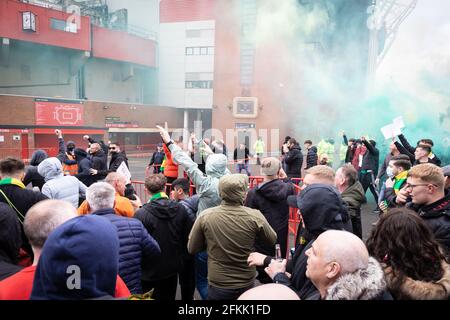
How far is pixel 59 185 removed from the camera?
3527 mm

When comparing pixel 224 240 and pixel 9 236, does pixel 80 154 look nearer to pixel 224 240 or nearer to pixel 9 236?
pixel 9 236

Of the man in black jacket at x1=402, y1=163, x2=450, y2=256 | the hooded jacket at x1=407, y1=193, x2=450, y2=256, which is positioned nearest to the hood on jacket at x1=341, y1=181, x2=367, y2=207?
the man in black jacket at x1=402, y1=163, x2=450, y2=256

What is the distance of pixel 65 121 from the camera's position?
75.9 ft

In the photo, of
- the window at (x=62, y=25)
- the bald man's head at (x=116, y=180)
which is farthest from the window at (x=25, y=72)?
the bald man's head at (x=116, y=180)

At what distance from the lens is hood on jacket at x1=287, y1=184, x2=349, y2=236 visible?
1.88 m

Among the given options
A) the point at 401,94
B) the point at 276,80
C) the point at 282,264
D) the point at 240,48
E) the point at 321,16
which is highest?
the point at 321,16

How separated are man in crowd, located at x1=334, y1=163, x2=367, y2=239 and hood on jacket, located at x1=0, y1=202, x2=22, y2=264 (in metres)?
2.64

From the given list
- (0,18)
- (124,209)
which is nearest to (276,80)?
(0,18)

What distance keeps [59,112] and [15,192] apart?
22902 mm

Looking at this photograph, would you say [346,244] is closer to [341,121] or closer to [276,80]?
[341,121]

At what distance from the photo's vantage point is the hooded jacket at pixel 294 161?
753 centimetres

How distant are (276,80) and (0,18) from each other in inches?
786

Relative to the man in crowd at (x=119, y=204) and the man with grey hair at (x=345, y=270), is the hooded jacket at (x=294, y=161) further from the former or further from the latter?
the man with grey hair at (x=345, y=270)

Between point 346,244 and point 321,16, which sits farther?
point 321,16
